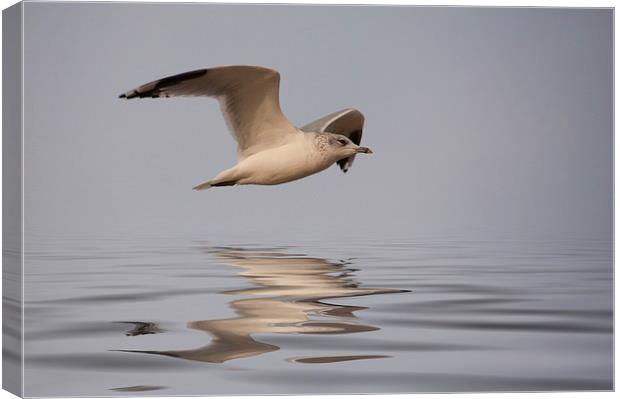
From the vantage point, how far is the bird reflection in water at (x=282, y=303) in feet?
18.7

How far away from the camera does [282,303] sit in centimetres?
582

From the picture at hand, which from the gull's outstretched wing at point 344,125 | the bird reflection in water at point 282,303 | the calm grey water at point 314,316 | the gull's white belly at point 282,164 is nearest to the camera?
the calm grey water at point 314,316

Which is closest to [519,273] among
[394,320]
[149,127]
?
[394,320]

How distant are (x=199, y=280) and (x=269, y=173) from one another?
2.37 feet

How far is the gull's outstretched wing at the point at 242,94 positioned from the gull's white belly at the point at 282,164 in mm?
53

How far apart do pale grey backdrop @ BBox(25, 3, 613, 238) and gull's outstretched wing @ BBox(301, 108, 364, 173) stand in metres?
0.04

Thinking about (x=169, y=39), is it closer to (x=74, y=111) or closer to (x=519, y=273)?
(x=74, y=111)

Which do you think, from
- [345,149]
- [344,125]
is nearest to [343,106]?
[344,125]

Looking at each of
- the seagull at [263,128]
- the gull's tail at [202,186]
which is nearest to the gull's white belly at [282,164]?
the seagull at [263,128]

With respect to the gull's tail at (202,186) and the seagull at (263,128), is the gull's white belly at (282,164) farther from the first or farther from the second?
the gull's tail at (202,186)

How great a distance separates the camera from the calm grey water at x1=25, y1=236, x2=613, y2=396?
5594 mm

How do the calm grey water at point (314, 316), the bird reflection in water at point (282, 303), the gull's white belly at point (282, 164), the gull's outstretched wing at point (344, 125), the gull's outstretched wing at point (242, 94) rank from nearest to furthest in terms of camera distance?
the calm grey water at point (314, 316) → the bird reflection in water at point (282, 303) → the gull's outstretched wing at point (242, 94) → the gull's outstretched wing at point (344, 125) → the gull's white belly at point (282, 164)

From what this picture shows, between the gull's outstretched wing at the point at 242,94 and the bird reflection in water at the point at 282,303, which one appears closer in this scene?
the bird reflection in water at the point at 282,303

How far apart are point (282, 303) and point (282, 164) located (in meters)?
0.85
